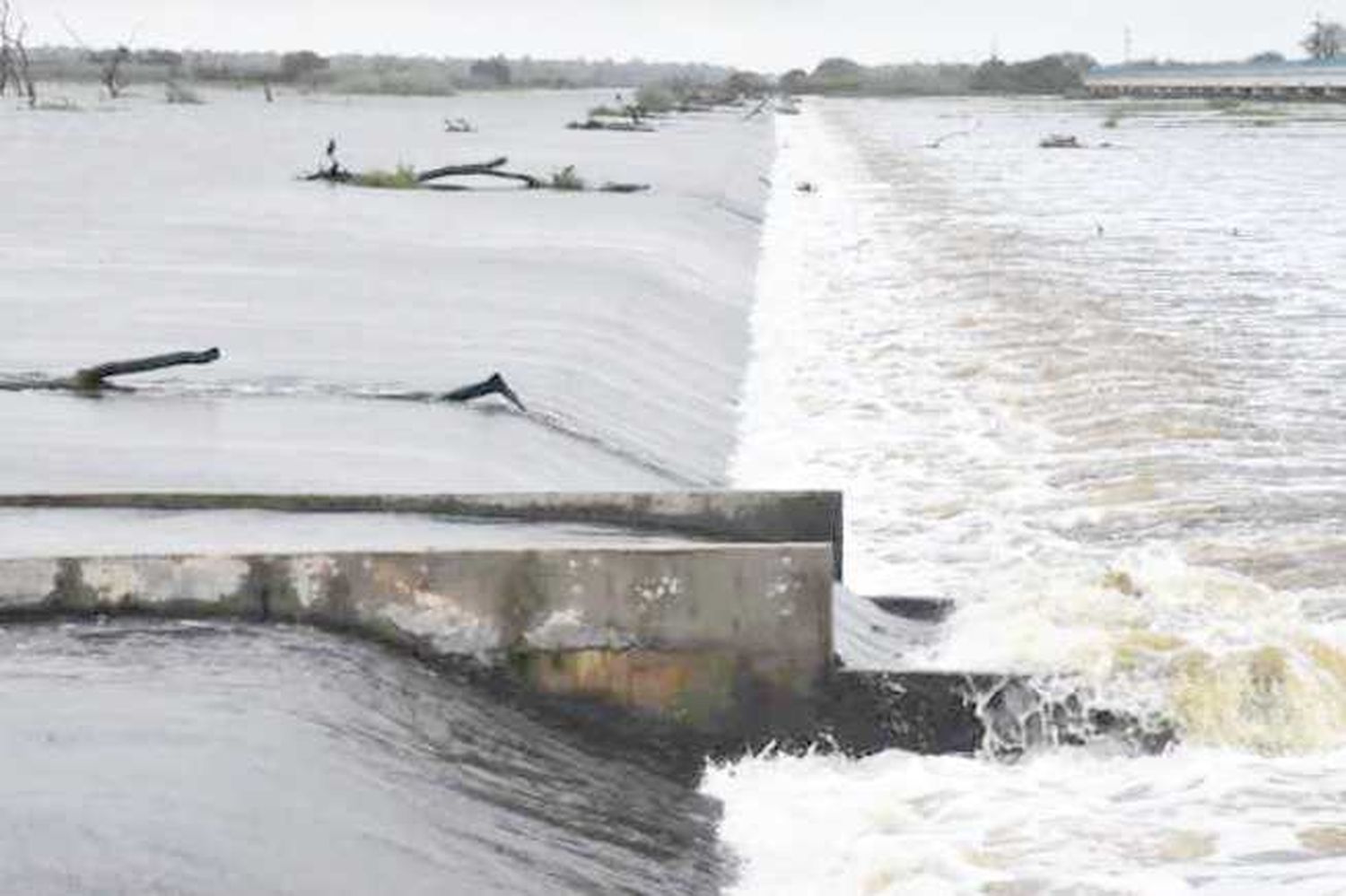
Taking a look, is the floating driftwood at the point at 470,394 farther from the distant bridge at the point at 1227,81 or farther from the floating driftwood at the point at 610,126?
the distant bridge at the point at 1227,81

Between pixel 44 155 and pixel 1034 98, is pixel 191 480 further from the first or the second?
pixel 1034 98

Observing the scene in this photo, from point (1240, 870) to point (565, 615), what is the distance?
8.86ft

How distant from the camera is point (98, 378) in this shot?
51.1 ft

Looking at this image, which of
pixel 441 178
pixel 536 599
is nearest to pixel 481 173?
pixel 441 178

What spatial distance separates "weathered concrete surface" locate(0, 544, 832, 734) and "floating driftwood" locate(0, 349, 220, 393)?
249 inches

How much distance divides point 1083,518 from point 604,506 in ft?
15.9

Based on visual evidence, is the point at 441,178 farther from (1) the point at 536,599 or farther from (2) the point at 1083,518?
(1) the point at 536,599

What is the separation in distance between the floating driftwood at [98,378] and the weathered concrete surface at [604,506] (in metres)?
3.86

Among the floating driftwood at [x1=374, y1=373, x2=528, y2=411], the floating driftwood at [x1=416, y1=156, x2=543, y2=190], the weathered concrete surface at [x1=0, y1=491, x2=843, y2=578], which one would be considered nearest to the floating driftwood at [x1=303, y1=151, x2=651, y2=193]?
the floating driftwood at [x1=416, y1=156, x2=543, y2=190]

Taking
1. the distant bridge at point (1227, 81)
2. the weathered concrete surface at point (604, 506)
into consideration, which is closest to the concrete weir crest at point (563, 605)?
the weathered concrete surface at point (604, 506)

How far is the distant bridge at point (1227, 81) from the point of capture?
448ft

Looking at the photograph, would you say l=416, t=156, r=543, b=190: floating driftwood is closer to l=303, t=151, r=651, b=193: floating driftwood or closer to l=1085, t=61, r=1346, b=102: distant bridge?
l=303, t=151, r=651, b=193: floating driftwood

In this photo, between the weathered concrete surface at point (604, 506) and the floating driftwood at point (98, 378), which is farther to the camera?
the floating driftwood at point (98, 378)

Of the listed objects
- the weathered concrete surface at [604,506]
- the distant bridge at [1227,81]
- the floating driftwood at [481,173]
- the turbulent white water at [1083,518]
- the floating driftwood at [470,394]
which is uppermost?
the weathered concrete surface at [604,506]
